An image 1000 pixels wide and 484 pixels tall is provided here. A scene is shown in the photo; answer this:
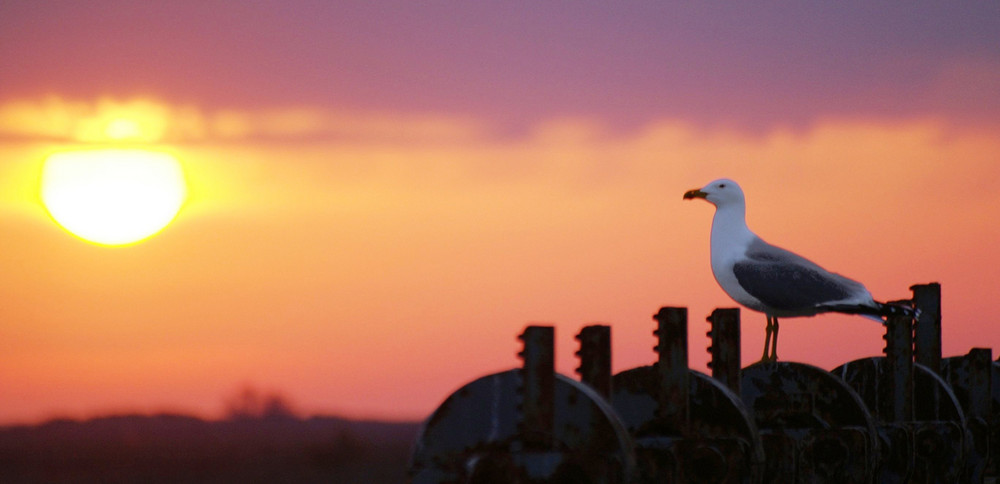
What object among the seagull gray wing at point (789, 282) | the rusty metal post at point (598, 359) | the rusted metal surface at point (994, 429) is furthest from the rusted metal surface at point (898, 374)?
the rusty metal post at point (598, 359)

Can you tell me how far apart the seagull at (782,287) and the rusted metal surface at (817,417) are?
7.35ft

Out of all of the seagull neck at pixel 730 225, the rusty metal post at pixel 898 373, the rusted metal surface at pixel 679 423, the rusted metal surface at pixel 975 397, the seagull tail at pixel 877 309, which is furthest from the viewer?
the seagull neck at pixel 730 225

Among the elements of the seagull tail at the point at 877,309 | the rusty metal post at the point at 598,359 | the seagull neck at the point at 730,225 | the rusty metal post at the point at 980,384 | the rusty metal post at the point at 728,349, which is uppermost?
the seagull neck at the point at 730,225

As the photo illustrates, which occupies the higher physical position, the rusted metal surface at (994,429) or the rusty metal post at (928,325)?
the rusty metal post at (928,325)

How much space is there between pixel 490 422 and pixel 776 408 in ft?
14.3

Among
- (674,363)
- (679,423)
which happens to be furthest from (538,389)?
(679,423)

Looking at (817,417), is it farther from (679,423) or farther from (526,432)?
(526,432)

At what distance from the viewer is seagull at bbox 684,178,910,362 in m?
14.6

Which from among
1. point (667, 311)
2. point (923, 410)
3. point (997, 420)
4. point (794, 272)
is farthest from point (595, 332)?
point (997, 420)

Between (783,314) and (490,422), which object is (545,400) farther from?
(783,314)

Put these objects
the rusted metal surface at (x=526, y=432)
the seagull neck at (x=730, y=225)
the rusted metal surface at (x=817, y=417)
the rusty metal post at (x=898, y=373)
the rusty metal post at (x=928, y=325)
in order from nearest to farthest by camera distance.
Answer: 1. the rusted metal surface at (x=526, y=432)
2. the rusted metal surface at (x=817, y=417)
3. the rusty metal post at (x=898, y=373)
4. the seagull neck at (x=730, y=225)
5. the rusty metal post at (x=928, y=325)

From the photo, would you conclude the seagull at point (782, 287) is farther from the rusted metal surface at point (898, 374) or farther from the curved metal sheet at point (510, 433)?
the curved metal sheet at point (510, 433)

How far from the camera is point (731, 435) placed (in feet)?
33.2

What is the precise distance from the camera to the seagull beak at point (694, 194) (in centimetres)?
1620
